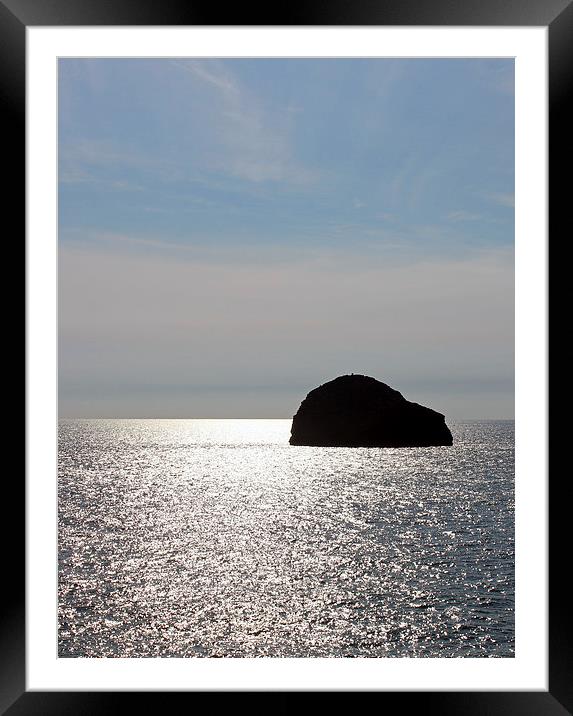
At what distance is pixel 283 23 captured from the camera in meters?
1.58

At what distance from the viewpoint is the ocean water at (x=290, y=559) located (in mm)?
15742

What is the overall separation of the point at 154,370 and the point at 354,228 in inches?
779

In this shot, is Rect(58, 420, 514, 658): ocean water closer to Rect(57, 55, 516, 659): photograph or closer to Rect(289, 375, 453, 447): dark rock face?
Rect(57, 55, 516, 659): photograph

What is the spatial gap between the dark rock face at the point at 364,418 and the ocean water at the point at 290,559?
162cm

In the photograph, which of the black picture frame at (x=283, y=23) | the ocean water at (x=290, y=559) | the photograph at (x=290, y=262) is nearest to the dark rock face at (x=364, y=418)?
the photograph at (x=290, y=262)

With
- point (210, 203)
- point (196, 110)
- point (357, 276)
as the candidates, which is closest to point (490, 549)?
point (357, 276)

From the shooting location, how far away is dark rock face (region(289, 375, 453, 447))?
38594mm

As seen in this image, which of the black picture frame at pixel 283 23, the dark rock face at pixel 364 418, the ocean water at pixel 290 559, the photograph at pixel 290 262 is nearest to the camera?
the black picture frame at pixel 283 23

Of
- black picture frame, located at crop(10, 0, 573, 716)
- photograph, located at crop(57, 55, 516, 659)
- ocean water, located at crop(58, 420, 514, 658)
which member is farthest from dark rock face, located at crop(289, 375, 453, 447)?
black picture frame, located at crop(10, 0, 573, 716)

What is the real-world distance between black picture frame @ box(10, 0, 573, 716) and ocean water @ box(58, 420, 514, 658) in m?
13.7

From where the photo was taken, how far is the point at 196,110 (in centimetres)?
5297

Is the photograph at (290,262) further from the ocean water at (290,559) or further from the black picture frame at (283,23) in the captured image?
the black picture frame at (283,23)
